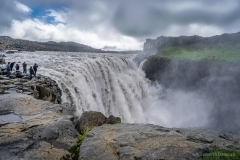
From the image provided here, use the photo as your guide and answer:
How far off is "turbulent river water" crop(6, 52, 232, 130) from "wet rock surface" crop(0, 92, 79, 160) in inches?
338

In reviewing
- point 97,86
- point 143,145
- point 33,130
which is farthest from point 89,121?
point 97,86

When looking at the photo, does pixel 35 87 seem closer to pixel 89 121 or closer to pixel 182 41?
pixel 89 121

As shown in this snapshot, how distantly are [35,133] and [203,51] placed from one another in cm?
7145

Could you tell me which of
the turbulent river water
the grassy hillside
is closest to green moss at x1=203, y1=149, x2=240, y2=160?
the turbulent river water

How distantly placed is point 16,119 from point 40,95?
759cm

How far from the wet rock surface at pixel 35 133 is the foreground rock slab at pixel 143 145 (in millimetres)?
908

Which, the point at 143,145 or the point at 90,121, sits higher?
the point at 143,145

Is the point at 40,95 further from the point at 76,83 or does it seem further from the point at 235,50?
the point at 235,50

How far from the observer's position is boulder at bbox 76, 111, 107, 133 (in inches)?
367

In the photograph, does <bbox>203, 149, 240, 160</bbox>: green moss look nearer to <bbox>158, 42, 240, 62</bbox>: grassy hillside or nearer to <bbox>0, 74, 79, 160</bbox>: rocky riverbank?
<bbox>0, 74, 79, 160</bbox>: rocky riverbank

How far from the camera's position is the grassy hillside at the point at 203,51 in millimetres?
57625

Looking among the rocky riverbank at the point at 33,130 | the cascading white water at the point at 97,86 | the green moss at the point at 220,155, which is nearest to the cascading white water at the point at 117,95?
the cascading white water at the point at 97,86

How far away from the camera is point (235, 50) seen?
199ft

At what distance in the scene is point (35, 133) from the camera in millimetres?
7777
